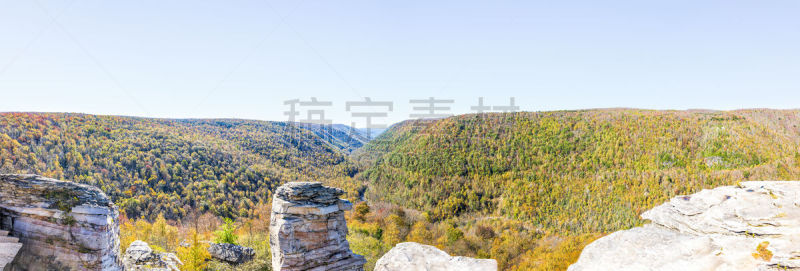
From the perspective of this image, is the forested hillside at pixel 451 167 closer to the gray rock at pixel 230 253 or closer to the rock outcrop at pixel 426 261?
the gray rock at pixel 230 253

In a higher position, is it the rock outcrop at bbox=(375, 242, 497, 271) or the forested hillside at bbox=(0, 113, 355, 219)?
the rock outcrop at bbox=(375, 242, 497, 271)

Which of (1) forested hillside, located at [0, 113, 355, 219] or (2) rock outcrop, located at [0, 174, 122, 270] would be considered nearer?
(2) rock outcrop, located at [0, 174, 122, 270]

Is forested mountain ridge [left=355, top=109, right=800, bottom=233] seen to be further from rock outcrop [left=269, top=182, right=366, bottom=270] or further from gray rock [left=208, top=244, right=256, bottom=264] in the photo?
rock outcrop [left=269, top=182, right=366, bottom=270]

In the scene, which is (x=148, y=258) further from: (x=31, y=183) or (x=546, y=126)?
(x=546, y=126)

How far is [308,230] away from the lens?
14062 millimetres

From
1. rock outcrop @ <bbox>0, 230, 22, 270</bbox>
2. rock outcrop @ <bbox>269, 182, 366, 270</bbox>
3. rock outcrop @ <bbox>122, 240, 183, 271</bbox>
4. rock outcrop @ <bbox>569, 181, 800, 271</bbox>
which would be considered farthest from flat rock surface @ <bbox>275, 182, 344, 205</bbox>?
rock outcrop @ <bbox>569, 181, 800, 271</bbox>

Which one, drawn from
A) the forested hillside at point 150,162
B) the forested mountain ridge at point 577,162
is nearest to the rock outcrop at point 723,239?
the forested hillside at point 150,162

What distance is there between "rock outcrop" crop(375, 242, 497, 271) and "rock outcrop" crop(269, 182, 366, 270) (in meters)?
7.79

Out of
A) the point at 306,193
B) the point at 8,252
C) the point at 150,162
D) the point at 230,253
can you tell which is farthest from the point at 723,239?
the point at 150,162

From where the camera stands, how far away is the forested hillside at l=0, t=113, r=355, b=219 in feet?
156

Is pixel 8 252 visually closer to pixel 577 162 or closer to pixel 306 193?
pixel 306 193

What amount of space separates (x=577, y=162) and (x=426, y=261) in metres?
99.4

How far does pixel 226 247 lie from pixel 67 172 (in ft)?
141

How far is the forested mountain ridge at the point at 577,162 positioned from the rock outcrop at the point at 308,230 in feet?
240
